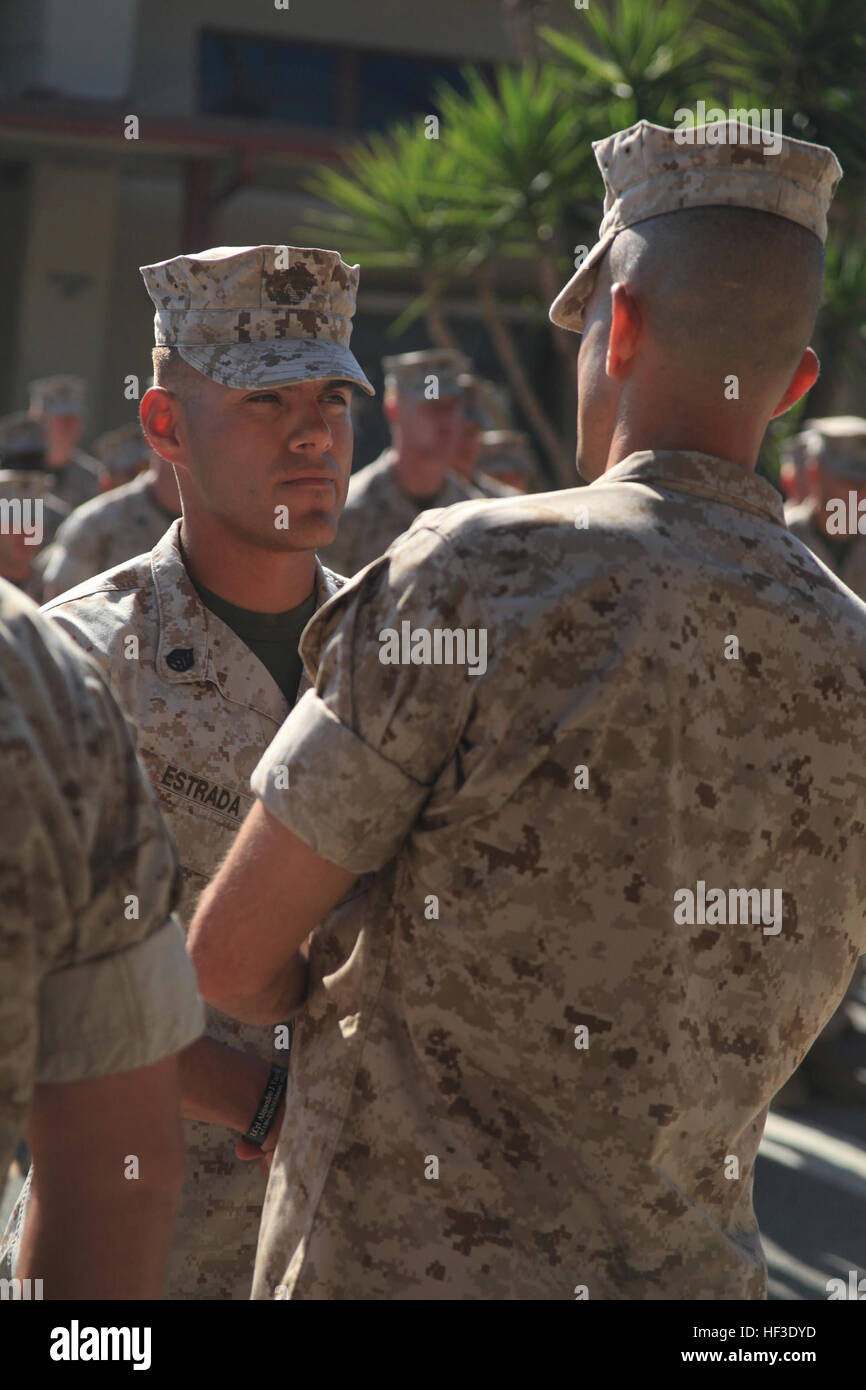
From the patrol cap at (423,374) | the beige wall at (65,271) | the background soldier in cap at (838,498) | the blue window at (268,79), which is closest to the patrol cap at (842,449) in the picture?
the background soldier in cap at (838,498)

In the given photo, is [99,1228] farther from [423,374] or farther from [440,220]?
[440,220]

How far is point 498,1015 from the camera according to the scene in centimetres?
163

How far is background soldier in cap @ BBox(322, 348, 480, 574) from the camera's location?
7.27 m

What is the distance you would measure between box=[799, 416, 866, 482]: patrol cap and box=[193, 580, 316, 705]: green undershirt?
466 centimetres

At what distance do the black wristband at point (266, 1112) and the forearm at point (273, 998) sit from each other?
288mm

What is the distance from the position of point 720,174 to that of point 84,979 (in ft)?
3.49

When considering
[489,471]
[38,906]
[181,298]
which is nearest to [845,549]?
[489,471]

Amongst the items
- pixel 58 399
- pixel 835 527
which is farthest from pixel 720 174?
pixel 58 399

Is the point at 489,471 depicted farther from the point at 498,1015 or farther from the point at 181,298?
the point at 498,1015

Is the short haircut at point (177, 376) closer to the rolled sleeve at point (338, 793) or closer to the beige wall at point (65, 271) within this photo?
the rolled sleeve at point (338, 793)

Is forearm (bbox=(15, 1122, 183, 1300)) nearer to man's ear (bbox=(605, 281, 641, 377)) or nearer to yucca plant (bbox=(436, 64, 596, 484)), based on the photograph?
man's ear (bbox=(605, 281, 641, 377))

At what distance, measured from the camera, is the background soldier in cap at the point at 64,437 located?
10305 mm
